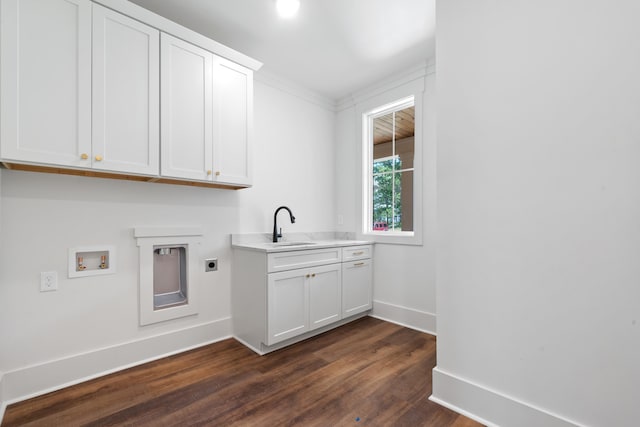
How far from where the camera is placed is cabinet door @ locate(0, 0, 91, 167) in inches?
58.7

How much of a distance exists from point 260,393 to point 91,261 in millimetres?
1430

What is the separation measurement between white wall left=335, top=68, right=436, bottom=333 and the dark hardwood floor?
0.52 meters

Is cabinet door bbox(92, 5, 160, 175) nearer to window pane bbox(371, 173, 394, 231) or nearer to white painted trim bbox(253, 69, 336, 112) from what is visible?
white painted trim bbox(253, 69, 336, 112)

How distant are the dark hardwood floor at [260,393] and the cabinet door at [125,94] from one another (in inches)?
54.5

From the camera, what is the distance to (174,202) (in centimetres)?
237

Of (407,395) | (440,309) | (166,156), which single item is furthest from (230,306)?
(440,309)

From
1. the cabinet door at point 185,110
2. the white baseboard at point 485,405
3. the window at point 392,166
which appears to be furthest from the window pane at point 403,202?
the cabinet door at point 185,110

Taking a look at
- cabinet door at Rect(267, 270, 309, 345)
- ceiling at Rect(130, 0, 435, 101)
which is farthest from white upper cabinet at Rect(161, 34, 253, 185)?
cabinet door at Rect(267, 270, 309, 345)

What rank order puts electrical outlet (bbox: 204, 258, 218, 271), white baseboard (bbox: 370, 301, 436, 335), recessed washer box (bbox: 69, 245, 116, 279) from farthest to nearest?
1. white baseboard (bbox: 370, 301, 436, 335)
2. electrical outlet (bbox: 204, 258, 218, 271)
3. recessed washer box (bbox: 69, 245, 116, 279)

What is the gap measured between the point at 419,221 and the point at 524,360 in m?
1.60

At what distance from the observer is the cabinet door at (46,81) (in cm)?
149

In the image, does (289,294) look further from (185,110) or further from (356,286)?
(185,110)

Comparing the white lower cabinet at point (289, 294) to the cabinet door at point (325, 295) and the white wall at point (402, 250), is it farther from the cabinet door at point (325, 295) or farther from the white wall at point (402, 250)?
the white wall at point (402, 250)

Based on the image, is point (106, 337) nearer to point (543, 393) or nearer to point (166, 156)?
point (166, 156)
